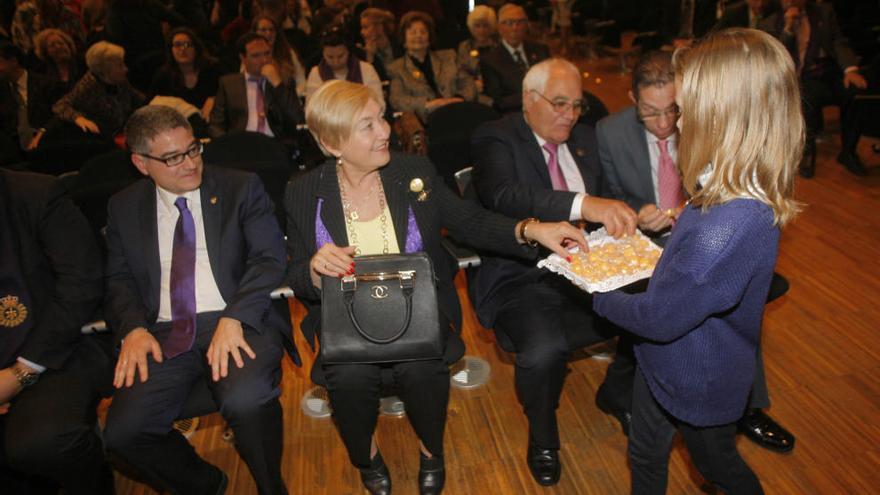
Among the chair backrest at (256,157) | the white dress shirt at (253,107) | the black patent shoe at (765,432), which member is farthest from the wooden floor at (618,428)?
the white dress shirt at (253,107)

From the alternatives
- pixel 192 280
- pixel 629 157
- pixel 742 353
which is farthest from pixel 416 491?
pixel 629 157

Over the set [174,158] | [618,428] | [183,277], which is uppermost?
[174,158]

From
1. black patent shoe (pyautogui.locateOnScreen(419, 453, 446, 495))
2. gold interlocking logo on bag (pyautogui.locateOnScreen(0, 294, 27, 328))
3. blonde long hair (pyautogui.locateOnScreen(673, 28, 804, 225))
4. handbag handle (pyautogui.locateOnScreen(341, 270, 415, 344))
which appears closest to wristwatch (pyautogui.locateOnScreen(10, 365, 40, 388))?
gold interlocking logo on bag (pyautogui.locateOnScreen(0, 294, 27, 328))

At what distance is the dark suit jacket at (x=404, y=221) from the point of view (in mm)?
2480

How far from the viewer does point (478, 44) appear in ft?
19.4

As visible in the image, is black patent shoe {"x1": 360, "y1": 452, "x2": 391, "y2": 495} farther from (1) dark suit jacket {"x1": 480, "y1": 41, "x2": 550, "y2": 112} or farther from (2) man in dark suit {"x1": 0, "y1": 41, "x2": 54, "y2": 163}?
(2) man in dark suit {"x1": 0, "y1": 41, "x2": 54, "y2": 163}

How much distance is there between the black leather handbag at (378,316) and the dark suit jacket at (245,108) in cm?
275

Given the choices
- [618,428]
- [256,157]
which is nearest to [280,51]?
[256,157]

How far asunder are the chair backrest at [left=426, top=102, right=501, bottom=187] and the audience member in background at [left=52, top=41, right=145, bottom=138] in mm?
2556

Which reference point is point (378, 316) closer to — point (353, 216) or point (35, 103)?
point (353, 216)

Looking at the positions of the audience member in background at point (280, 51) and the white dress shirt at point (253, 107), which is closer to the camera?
the white dress shirt at point (253, 107)

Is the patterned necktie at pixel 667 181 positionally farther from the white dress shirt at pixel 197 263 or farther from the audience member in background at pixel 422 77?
the audience member in background at pixel 422 77

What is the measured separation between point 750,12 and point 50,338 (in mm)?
6281

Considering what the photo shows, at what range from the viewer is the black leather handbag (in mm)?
2195
